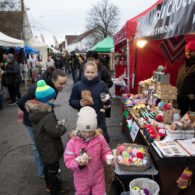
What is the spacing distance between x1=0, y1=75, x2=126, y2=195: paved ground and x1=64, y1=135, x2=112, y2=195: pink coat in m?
0.77

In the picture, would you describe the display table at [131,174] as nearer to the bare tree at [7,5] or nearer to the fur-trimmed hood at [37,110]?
the fur-trimmed hood at [37,110]

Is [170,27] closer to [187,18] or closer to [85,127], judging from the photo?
[187,18]

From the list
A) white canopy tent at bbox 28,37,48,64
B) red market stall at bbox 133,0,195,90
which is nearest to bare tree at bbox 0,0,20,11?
white canopy tent at bbox 28,37,48,64

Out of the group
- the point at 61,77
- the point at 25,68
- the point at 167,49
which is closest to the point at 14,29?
the point at 25,68

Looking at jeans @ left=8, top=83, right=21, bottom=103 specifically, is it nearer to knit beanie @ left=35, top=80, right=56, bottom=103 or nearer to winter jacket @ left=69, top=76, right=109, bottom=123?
winter jacket @ left=69, top=76, right=109, bottom=123

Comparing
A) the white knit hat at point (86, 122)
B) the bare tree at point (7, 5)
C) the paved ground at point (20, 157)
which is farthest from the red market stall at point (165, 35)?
the bare tree at point (7, 5)

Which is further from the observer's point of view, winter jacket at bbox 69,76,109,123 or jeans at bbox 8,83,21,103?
jeans at bbox 8,83,21,103

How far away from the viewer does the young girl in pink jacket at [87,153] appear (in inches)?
92.4

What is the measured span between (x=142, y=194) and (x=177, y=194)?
40 centimetres

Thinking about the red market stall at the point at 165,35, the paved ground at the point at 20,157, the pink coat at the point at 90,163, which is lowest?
the paved ground at the point at 20,157

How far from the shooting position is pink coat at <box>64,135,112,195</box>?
243 cm

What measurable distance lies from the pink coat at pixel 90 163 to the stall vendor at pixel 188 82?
203 cm

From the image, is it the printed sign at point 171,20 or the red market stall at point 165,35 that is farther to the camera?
the red market stall at point 165,35

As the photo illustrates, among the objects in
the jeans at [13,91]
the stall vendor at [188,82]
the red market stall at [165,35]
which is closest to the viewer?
the red market stall at [165,35]
